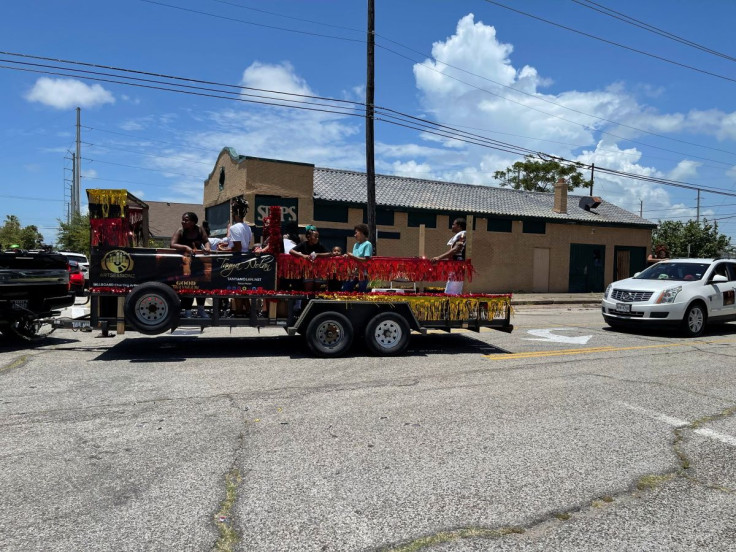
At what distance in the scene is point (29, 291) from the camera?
850 centimetres

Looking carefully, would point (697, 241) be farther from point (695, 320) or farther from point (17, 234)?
point (17, 234)

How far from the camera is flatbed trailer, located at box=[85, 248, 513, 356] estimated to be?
25.1 feet

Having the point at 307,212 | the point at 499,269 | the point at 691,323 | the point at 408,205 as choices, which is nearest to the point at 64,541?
the point at 691,323

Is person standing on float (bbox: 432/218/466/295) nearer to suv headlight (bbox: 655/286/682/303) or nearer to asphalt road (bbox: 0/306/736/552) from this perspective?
asphalt road (bbox: 0/306/736/552)

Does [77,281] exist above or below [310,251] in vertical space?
below

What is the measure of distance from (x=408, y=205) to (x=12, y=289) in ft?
57.8

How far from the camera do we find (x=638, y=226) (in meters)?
30.4

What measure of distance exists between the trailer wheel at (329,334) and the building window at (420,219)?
54.4 feet

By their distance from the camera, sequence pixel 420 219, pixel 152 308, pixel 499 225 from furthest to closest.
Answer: pixel 499 225, pixel 420 219, pixel 152 308

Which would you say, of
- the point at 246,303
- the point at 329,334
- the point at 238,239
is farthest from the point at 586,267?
the point at 246,303

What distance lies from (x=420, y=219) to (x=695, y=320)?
14395 millimetres

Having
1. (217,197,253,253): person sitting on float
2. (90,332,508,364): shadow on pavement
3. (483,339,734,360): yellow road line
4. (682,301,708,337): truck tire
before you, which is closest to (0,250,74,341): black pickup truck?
(90,332,508,364): shadow on pavement

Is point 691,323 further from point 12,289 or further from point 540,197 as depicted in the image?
point 540,197

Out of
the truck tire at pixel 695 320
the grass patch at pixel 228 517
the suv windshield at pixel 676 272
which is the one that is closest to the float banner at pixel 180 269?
the grass patch at pixel 228 517
